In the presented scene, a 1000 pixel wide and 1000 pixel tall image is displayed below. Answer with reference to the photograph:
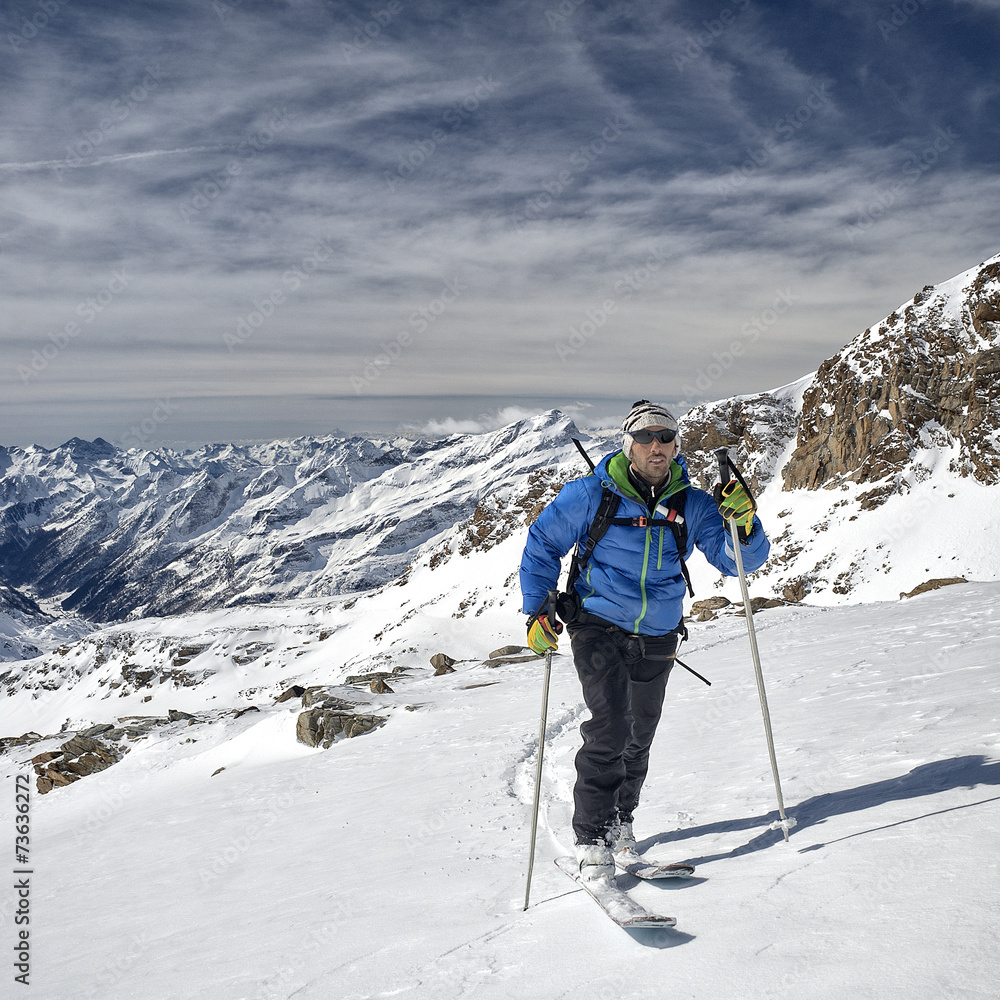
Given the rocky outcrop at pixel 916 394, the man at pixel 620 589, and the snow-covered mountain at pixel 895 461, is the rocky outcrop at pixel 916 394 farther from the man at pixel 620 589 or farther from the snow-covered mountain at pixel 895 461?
the man at pixel 620 589

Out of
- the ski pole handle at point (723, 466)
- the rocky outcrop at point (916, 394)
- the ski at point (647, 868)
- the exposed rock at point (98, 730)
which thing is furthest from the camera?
the rocky outcrop at point (916, 394)

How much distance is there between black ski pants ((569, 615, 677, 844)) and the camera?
16.1 feet

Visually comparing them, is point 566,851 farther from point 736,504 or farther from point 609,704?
point 736,504

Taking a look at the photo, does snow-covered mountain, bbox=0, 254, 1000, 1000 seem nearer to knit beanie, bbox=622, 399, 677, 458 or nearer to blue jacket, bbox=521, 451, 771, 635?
blue jacket, bbox=521, 451, 771, 635

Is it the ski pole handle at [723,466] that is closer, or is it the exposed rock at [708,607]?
the ski pole handle at [723,466]

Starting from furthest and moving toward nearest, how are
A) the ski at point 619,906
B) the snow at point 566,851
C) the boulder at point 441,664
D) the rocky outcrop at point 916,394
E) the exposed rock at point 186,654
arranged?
the exposed rock at point 186,654, the rocky outcrop at point 916,394, the boulder at point 441,664, the ski at point 619,906, the snow at point 566,851

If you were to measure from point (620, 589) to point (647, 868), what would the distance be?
2005 millimetres

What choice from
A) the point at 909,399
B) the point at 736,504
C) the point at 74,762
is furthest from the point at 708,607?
the point at 909,399

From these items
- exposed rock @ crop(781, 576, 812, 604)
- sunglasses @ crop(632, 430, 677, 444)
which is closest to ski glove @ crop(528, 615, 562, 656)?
sunglasses @ crop(632, 430, 677, 444)

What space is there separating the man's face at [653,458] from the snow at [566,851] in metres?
2.83

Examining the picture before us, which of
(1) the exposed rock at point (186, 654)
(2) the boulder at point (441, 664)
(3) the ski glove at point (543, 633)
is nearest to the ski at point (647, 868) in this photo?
(3) the ski glove at point (543, 633)

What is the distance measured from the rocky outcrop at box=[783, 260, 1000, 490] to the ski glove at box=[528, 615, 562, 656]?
6989cm

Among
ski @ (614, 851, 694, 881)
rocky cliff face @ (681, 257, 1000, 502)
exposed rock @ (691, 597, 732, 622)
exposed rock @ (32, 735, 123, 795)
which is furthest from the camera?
rocky cliff face @ (681, 257, 1000, 502)

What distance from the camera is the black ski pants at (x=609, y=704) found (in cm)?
491
